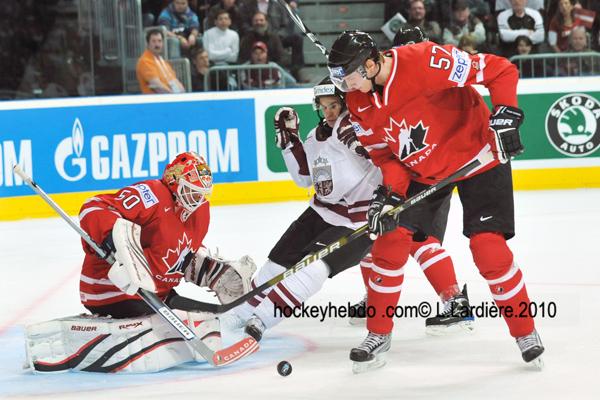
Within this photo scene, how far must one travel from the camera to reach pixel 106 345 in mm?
3561

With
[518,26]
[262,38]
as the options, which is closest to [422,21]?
[518,26]

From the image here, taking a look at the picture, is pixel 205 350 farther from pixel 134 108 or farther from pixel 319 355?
pixel 134 108

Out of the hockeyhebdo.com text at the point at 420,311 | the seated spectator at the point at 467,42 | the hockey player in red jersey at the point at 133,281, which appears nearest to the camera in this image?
the hockey player in red jersey at the point at 133,281

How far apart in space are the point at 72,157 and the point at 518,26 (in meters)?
3.66

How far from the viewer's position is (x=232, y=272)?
395cm

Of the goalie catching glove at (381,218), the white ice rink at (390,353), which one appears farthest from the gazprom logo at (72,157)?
the goalie catching glove at (381,218)

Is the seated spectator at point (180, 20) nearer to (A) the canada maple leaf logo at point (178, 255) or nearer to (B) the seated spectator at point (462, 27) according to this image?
(B) the seated spectator at point (462, 27)

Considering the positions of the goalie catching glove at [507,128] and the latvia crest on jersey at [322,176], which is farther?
the latvia crest on jersey at [322,176]

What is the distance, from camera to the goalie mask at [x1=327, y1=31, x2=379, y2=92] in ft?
10.9

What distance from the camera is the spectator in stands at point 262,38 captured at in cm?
831

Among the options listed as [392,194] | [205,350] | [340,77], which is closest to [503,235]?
[392,194]

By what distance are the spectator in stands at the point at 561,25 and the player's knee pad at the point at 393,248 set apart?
545 cm

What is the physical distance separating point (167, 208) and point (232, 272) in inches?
16.4

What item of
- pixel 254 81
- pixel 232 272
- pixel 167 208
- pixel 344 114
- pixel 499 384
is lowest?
pixel 499 384
